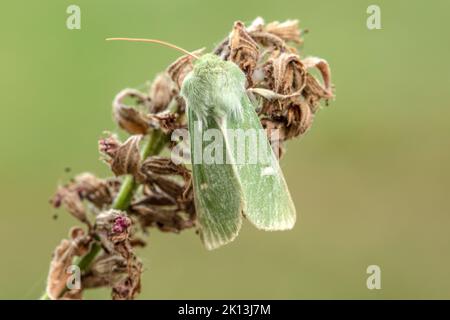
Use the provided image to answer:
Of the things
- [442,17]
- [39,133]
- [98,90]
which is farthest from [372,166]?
[39,133]

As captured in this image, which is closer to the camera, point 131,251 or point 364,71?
point 131,251

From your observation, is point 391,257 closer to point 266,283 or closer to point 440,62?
point 266,283

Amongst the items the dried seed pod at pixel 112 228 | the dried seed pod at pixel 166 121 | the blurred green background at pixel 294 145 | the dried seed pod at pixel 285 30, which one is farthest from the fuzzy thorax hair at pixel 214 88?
the blurred green background at pixel 294 145

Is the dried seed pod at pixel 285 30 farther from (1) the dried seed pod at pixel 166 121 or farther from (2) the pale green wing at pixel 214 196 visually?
(1) the dried seed pod at pixel 166 121

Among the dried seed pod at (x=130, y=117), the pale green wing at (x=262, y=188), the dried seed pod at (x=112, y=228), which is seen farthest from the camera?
the dried seed pod at (x=130, y=117)

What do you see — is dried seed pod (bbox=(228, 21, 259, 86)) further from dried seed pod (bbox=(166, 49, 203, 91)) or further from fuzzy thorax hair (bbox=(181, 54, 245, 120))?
dried seed pod (bbox=(166, 49, 203, 91))

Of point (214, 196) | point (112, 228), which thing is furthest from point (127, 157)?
point (214, 196)
